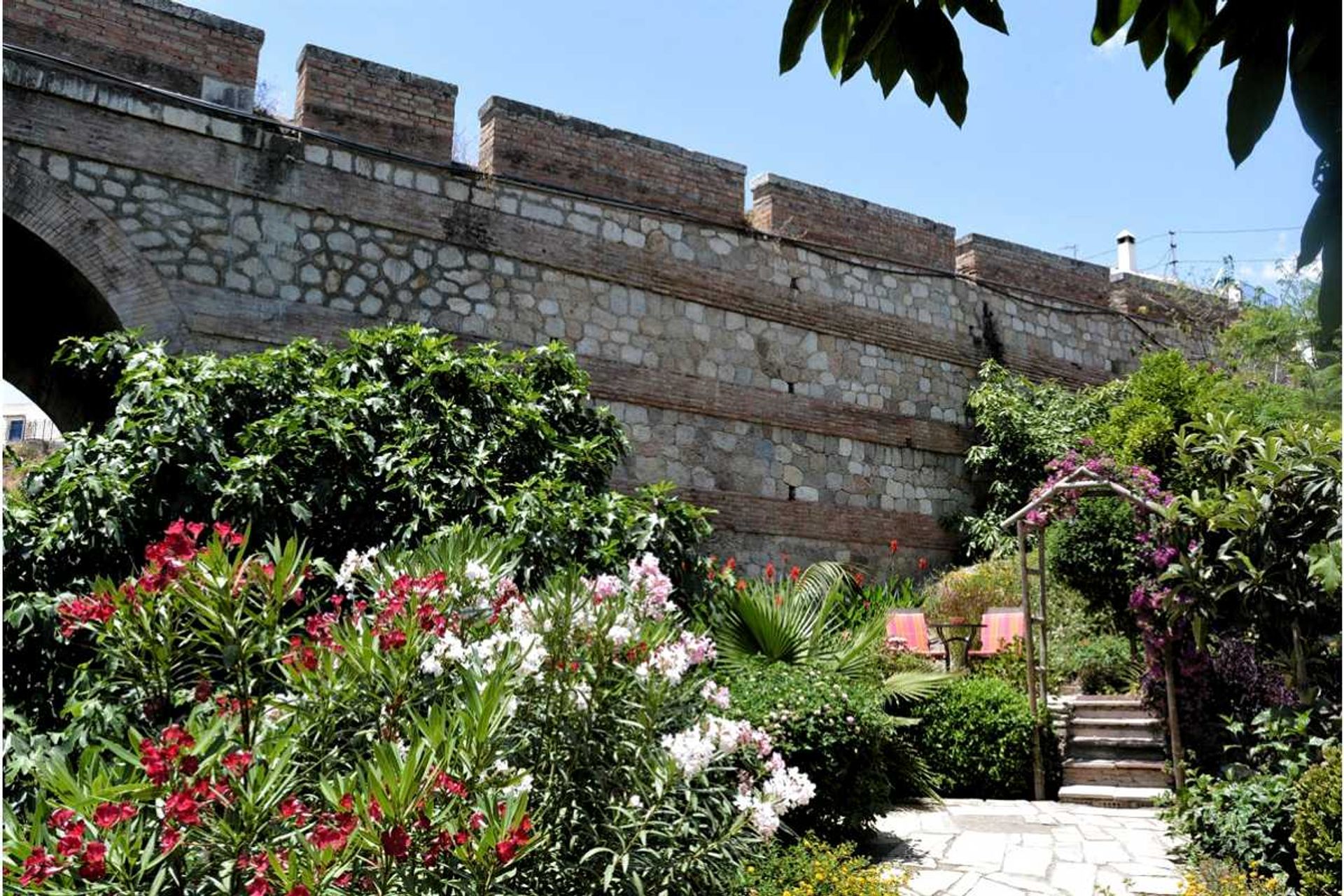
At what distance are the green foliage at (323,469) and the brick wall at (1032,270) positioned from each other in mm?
6652

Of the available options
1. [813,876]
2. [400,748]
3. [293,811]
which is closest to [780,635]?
[813,876]

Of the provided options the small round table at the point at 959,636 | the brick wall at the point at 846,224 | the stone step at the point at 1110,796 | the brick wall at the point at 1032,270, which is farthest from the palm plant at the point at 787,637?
the brick wall at the point at 1032,270

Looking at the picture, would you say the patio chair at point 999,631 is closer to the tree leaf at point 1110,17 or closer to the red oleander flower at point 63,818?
the red oleander flower at point 63,818

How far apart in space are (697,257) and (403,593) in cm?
723

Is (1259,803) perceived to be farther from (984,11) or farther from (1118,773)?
(984,11)

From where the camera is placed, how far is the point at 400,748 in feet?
9.24

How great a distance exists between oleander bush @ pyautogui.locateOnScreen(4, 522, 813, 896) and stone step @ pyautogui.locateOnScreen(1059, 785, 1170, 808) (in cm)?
427

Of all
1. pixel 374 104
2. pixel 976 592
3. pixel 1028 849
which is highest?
pixel 374 104

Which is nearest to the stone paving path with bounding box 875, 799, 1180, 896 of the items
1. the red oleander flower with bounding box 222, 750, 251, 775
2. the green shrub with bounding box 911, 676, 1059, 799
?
the green shrub with bounding box 911, 676, 1059, 799

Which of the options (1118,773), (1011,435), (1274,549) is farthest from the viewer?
(1011,435)

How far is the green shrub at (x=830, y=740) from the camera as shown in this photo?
18.4ft

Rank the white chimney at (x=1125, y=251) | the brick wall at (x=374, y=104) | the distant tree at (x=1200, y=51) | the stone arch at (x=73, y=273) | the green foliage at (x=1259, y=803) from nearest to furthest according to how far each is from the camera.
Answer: the distant tree at (x=1200, y=51) < the green foliage at (x=1259, y=803) < the stone arch at (x=73, y=273) < the brick wall at (x=374, y=104) < the white chimney at (x=1125, y=251)

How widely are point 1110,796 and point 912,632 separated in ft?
8.03

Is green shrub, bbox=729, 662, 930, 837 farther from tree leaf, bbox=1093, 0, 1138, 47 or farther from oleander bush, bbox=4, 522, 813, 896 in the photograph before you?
tree leaf, bbox=1093, 0, 1138, 47
